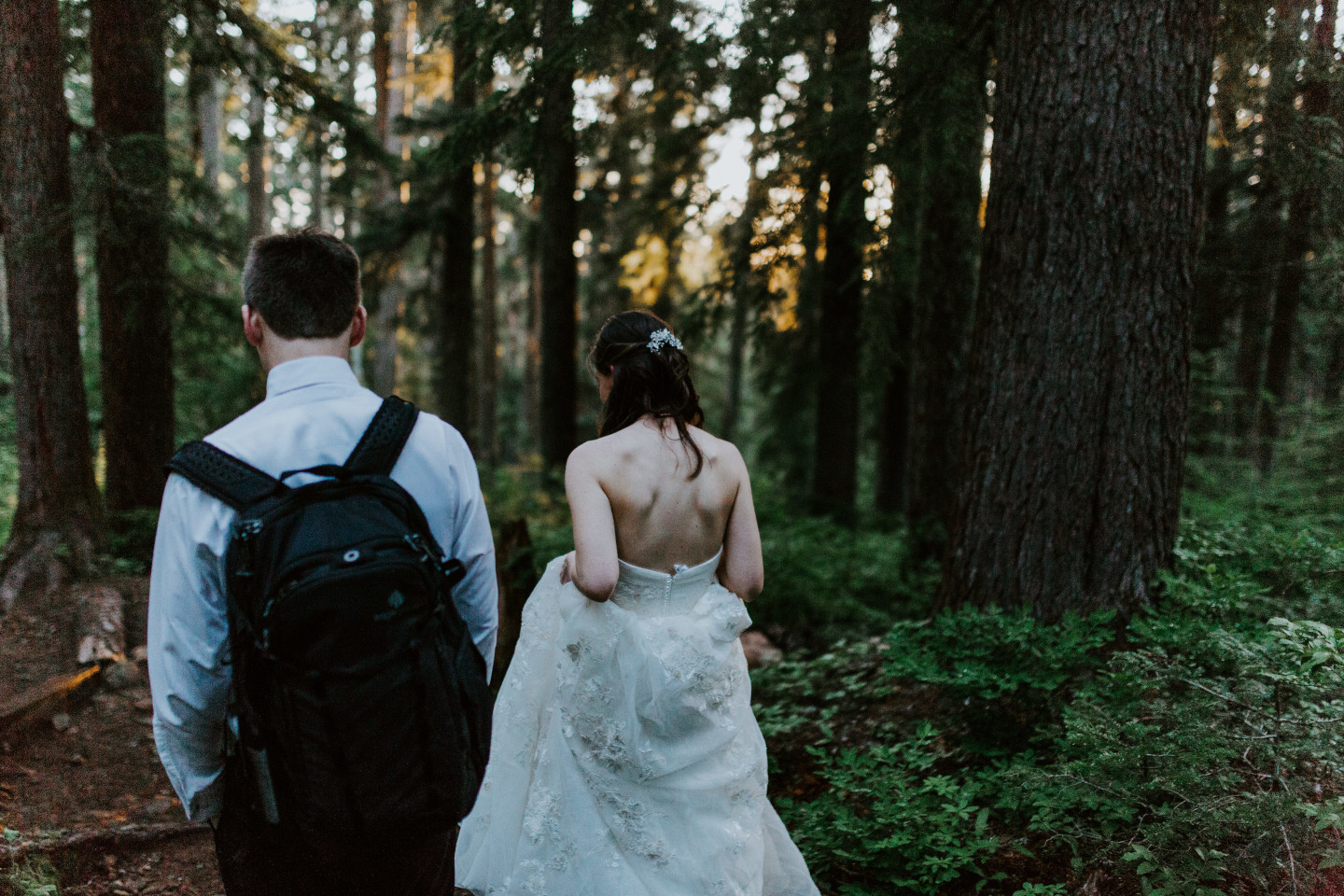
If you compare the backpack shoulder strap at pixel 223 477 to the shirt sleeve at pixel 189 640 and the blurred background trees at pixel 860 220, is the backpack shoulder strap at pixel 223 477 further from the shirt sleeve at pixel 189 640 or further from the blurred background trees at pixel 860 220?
the blurred background trees at pixel 860 220

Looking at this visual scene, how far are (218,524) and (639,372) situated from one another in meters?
1.82

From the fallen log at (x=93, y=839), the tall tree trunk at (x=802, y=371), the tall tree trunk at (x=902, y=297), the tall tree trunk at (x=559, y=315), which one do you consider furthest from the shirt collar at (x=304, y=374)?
the tall tree trunk at (x=559, y=315)

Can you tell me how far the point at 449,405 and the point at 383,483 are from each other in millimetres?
12246

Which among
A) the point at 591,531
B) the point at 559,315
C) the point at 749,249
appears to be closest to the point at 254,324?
the point at 591,531

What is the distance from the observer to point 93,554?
6.39 meters

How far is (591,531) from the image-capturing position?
10.3 feet

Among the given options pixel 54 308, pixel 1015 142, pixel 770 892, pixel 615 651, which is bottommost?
pixel 770 892

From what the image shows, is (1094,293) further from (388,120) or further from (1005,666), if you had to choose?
(388,120)

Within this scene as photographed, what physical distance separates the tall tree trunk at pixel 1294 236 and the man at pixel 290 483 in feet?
20.2

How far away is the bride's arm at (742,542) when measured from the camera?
339 cm

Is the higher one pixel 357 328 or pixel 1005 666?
pixel 357 328

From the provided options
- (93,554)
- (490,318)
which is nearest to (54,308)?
(93,554)

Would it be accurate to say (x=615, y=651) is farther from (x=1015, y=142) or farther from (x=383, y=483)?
(x=1015, y=142)

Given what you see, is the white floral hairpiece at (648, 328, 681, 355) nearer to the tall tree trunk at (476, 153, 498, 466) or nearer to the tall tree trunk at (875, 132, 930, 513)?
the tall tree trunk at (875, 132, 930, 513)
